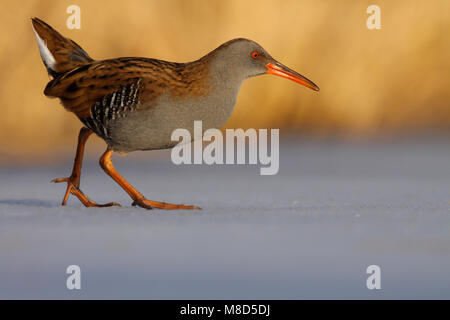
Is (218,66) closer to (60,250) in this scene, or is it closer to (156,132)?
(156,132)

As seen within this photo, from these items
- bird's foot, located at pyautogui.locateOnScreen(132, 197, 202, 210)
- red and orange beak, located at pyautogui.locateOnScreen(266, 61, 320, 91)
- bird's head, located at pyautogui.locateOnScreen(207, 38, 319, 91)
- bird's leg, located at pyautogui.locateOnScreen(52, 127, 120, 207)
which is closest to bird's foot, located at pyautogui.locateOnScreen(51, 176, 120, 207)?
bird's leg, located at pyautogui.locateOnScreen(52, 127, 120, 207)

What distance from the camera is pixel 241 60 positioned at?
488 centimetres

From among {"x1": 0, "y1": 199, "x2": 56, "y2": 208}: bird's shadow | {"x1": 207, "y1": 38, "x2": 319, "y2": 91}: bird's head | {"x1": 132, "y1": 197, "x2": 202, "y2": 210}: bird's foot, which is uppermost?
{"x1": 207, "y1": 38, "x2": 319, "y2": 91}: bird's head

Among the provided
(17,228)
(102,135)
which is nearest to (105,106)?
(102,135)

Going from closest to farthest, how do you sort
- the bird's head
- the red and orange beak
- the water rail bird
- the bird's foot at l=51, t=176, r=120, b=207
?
1. the water rail bird
2. the bird's head
3. the red and orange beak
4. the bird's foot at l=51, t=176, r=120, b=207

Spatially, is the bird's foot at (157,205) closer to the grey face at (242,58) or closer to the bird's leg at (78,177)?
the bird's leg at (78,177)

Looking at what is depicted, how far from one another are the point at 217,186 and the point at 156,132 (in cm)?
144

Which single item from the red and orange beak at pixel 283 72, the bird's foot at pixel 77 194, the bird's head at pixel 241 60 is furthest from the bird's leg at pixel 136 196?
the red and orange beak at pixel 283 72

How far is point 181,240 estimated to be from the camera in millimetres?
4141

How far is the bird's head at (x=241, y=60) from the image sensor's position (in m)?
4.84

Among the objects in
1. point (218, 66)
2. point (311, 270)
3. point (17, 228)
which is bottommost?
point (311, 270)

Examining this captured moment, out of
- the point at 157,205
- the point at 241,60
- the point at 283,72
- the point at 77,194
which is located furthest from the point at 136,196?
the point at 283,72

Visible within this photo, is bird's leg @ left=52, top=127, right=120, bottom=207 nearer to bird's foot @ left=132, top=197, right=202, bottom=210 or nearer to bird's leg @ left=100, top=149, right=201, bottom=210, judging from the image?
bird's leg @ left=100, top=149, right=201, bottom=210

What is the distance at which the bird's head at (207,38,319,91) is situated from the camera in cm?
484
